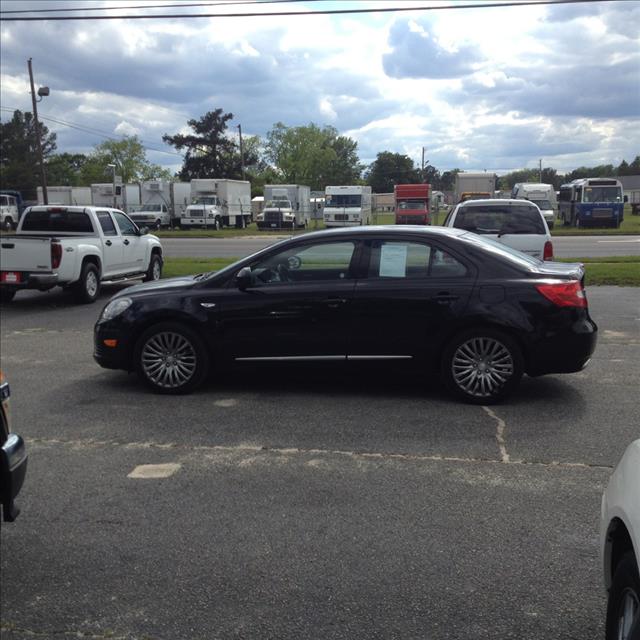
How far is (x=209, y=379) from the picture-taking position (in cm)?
741

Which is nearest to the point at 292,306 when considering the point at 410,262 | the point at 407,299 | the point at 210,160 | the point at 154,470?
the point at 407,299

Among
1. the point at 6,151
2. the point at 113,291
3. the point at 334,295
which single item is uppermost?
the point at 6,151

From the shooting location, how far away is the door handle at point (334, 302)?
21.7 feet

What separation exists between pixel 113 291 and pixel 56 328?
5.12 m

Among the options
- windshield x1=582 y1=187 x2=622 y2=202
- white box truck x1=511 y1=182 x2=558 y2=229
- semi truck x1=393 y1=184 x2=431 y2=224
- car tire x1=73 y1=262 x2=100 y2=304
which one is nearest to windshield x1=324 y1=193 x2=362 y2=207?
semi truck x1=393 y1=184 x2=431 y2=224

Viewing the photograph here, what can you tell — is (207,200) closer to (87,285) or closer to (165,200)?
(165,200)

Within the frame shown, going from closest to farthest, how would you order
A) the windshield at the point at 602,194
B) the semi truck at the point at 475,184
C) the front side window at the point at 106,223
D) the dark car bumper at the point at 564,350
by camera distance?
the dark car bumper at the point at 564,350 < the front side window at the point at 106,223 < the windshield at the point at 602,194 < the semi truck at the point at 475,184

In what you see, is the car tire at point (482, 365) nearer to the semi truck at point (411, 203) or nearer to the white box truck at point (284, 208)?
the semi truck at point (411, 203)

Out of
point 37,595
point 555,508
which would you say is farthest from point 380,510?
point 37,595

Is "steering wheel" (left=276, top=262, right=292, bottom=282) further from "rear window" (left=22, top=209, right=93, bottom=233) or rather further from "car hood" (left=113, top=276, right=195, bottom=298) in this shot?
"rear window" (left=22, top=209, right=93, bottom=233)

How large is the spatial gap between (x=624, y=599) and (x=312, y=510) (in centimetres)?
227

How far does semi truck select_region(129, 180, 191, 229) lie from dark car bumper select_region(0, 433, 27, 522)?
47031 mm

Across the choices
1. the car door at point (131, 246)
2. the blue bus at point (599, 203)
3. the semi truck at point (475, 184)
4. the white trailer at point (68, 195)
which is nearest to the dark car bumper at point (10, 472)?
the car door at point (131, 246)

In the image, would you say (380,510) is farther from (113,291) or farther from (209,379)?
(113,291)
